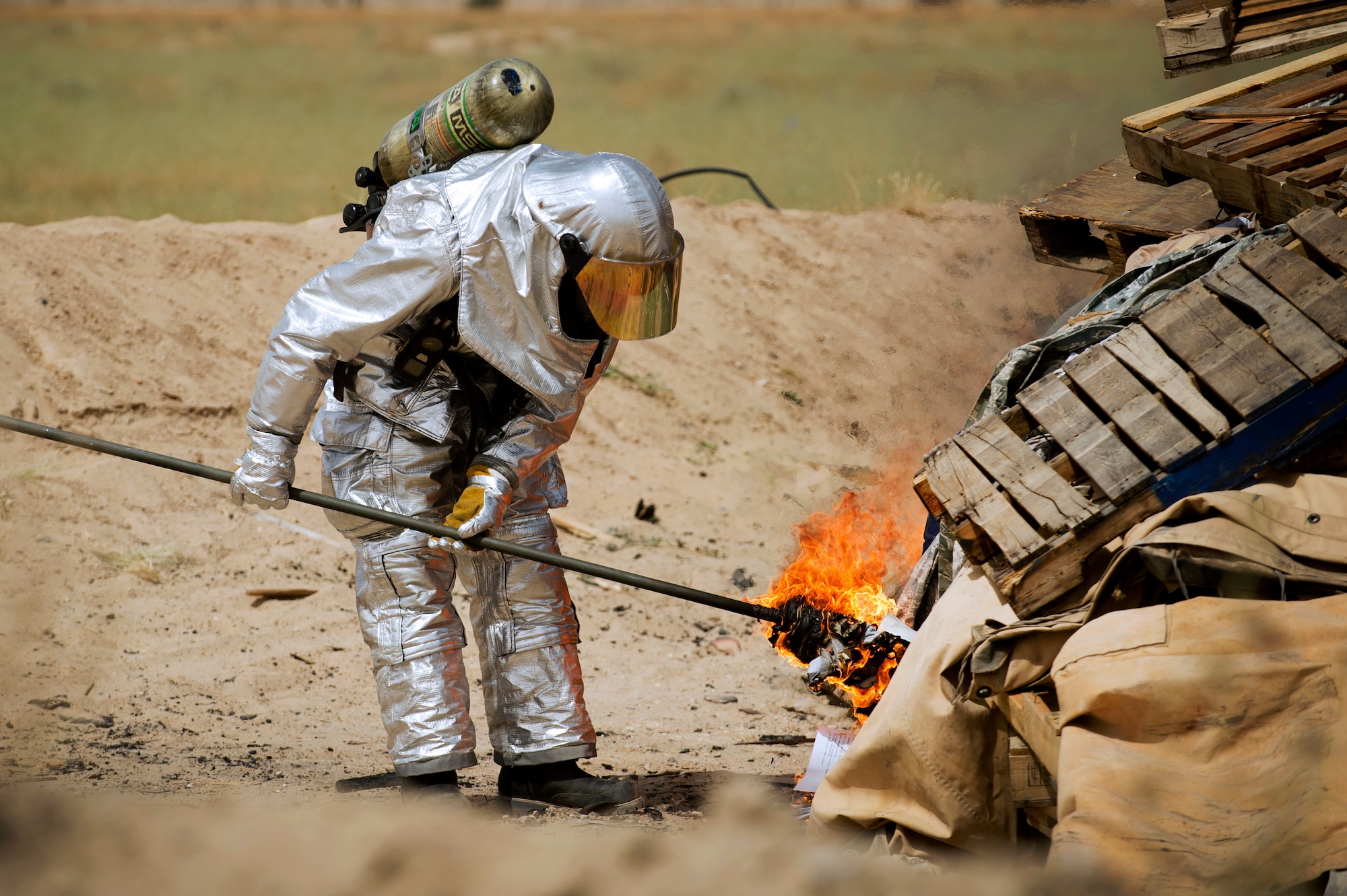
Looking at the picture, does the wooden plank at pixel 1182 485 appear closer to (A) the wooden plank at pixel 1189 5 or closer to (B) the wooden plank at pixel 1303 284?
(B) the wooden plank at pixel 1303 284

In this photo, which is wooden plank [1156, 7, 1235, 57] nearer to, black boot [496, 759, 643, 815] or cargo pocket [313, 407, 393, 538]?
cargo pocket [313, 407, 393, 538]

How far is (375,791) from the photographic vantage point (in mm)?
3340

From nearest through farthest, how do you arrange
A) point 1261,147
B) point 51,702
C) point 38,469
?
1. point 1261,147
2. point 51,702
3. point 38,469

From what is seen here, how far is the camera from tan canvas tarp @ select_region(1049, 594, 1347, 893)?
2.13 meters

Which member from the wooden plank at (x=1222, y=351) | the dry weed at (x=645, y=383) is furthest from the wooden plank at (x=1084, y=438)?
the dry weed at (x=645, y=383)

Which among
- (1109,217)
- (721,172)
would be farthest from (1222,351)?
(721,172)

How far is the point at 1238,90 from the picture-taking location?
411 cm

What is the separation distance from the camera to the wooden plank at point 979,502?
266 cm

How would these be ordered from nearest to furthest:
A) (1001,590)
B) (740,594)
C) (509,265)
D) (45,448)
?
(1001,590)
(509,265)
(740,594)
(45,448)

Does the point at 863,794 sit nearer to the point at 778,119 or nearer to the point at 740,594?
the point at 740,594

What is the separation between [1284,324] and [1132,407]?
425 millimetres

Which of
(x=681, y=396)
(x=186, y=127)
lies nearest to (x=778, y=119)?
(x=186, y=127)

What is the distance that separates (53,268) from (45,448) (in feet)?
4.46

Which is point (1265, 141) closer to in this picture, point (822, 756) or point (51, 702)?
point (822, 756)
